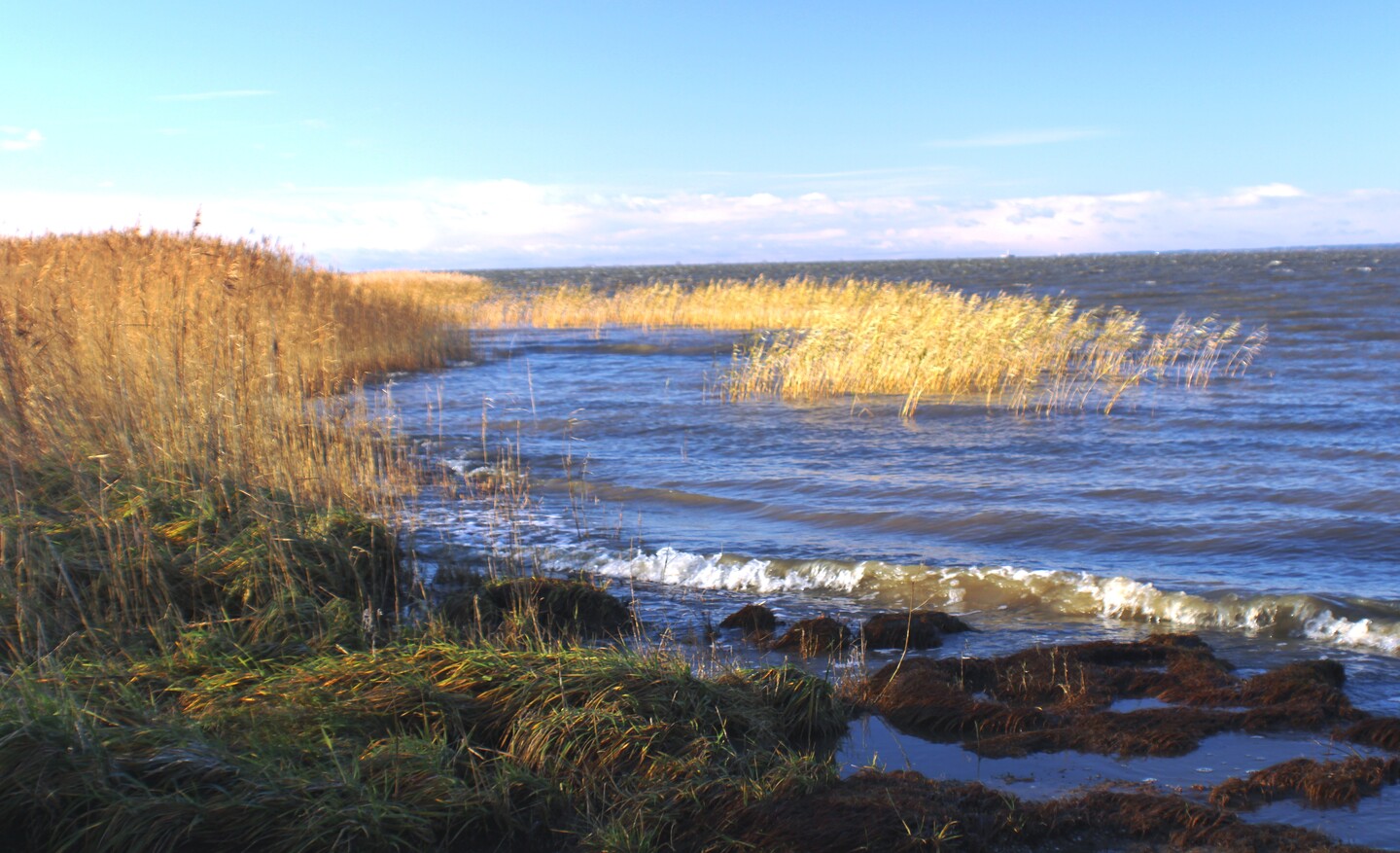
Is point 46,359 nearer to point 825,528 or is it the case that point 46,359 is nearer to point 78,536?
point 78,536

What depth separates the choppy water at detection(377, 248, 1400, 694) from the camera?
6148 mm

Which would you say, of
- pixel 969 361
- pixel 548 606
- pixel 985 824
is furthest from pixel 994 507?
pixel 969 361

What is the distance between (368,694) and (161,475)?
3.10 meters

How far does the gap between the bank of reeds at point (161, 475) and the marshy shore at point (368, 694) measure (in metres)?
0.02

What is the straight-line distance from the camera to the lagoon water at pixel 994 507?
19.9 ft

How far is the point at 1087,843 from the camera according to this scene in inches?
131

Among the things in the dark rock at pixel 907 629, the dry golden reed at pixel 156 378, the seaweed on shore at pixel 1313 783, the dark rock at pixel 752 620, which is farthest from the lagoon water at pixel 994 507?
the dry golden reed at pixel 156 378

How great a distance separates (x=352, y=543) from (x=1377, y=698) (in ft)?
16.5

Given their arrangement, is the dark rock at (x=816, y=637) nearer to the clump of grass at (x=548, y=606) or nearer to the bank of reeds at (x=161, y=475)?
the clump of grass at (x=548, y=606)

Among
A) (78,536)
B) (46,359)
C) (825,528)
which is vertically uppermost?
(46,359)

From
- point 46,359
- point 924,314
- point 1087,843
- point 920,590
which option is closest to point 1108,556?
point 920,590

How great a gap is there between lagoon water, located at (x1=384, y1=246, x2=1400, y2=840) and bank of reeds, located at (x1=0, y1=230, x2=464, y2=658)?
1428 millimetres

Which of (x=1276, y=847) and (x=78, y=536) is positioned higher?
(x=78, y=536)

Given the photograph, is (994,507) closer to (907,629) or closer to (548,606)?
(907,629)
